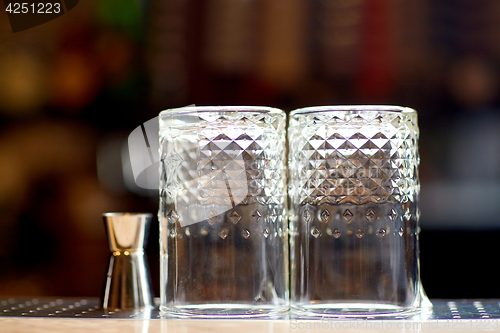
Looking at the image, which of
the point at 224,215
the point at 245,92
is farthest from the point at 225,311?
the point at 245,92

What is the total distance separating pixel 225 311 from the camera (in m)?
0.61

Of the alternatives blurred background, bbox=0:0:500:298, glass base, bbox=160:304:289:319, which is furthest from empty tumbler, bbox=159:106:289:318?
blurred background, bbox=0:0:500:298

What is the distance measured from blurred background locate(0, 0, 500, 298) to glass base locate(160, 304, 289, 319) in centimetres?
86

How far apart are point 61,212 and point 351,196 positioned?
1121mm

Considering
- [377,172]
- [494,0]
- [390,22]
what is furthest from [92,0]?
[377,172]

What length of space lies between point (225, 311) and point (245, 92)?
96 cm

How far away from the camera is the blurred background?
58.5 inches

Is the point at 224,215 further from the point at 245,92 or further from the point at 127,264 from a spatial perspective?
the point at 245,92

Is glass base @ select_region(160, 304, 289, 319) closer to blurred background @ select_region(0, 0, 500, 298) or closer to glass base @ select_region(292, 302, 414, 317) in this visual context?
glass base @ select_region(292, 302, 414, 317)

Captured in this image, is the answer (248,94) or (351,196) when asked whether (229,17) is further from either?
(351,196)

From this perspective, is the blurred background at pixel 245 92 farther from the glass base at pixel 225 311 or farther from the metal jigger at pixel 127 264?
the glass base at pixel 225 311

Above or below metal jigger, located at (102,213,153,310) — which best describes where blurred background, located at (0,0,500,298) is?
above

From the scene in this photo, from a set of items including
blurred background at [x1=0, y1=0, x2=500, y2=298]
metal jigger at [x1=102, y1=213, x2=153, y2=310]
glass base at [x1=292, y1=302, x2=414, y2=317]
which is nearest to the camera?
glass base at [x1=292, y1=302, x2=414, y2=317]

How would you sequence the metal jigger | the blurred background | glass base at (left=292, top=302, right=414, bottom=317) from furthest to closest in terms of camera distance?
the blurred background → the metal jigger → glass base at (left=292, top=302, right=414, bottom=317)
